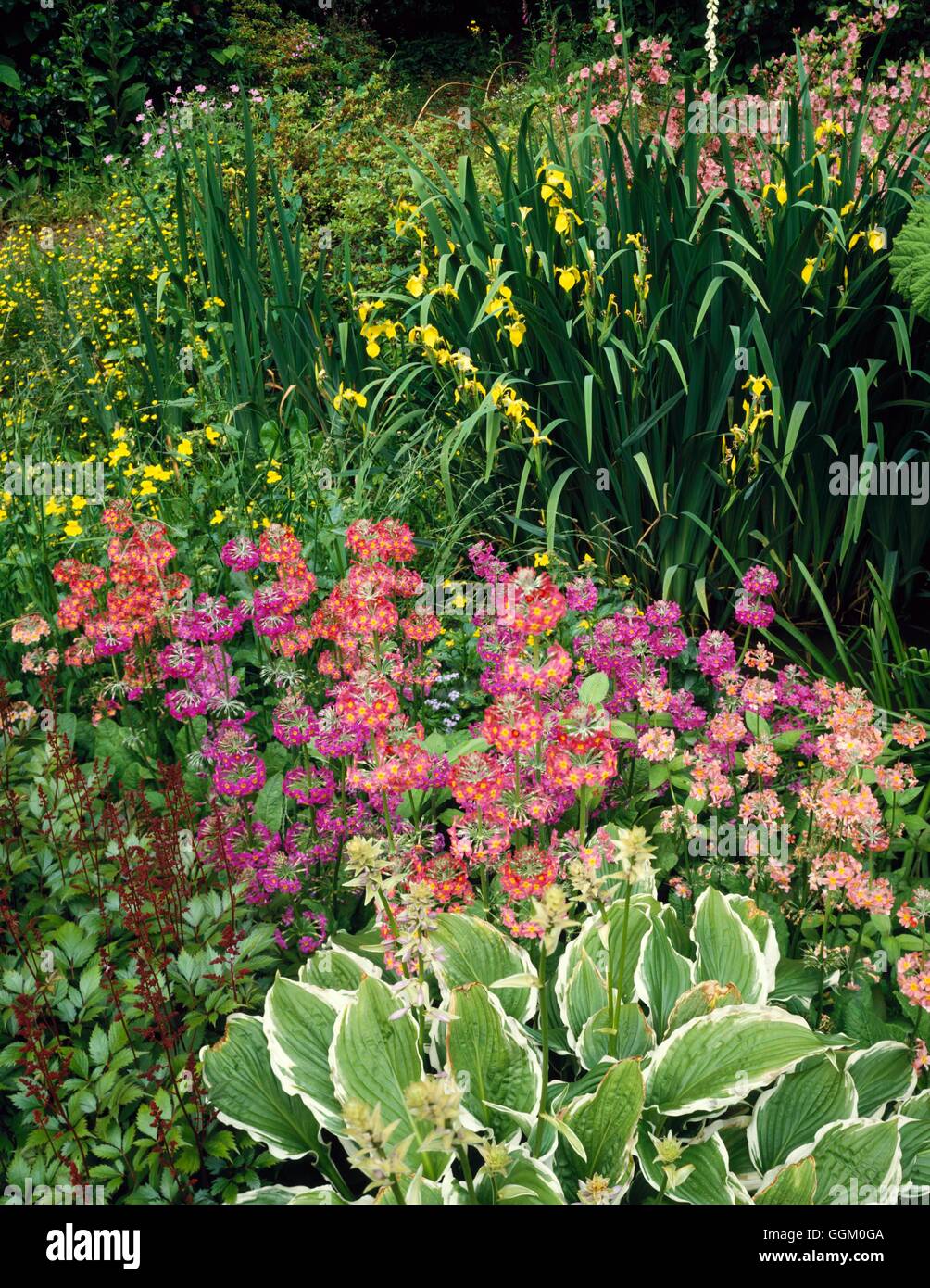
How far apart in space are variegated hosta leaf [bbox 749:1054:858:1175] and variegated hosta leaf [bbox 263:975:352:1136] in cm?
74

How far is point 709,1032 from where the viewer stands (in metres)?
1.90

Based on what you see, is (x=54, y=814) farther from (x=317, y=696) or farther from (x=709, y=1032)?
(x=709, y=1032)

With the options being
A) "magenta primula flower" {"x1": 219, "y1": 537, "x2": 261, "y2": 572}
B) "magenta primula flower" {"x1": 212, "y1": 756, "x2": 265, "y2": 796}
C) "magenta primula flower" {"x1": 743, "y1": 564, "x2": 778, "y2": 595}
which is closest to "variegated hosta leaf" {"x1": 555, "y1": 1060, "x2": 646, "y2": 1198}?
"magenta primula flower" {"x1": 212, "y1": 756, "x2": 265, "y2": 796}

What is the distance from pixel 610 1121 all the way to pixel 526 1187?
0.17m

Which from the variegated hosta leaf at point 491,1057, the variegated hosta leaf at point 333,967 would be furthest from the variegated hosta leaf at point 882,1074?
the variegated hosta leaf at point 333,967

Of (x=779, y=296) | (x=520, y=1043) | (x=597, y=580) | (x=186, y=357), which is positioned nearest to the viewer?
(x=520, y=1043)

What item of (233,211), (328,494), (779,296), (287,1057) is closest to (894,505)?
(779,296)

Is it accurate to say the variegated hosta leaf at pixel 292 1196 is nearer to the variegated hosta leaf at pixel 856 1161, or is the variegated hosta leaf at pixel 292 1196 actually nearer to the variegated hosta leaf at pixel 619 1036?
the variegated hosta leaf at pixel 619 1036

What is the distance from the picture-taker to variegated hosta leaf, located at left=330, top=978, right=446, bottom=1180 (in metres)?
1.84

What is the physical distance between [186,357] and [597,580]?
7.00 ft

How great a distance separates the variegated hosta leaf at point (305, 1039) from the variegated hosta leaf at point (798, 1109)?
29.2 inches

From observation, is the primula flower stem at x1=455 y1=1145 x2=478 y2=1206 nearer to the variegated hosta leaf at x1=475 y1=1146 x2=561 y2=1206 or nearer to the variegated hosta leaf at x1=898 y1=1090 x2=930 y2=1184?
the variegated hosta leaf at x1=475 y1=1146 x2=561 y2=1206

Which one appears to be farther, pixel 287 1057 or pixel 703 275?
pixel 703 275

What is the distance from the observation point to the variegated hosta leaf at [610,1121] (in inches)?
68.4
